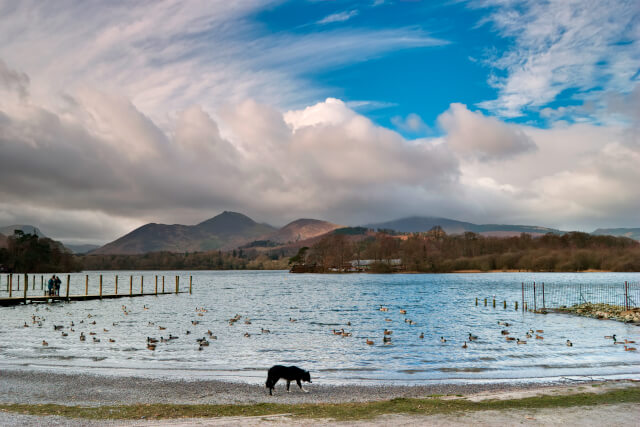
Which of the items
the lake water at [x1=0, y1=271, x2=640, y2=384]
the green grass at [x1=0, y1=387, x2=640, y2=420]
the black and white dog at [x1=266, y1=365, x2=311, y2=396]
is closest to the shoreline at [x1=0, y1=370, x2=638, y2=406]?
the black and white dog at [x1=266, y1=365, x2=311, y2=396]

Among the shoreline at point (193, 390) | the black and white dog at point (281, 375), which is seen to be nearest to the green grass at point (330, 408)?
the shoreline at point (193, 390)

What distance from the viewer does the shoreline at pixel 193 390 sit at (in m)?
17.2

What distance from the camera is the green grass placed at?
14.0 m

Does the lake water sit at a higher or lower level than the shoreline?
lower

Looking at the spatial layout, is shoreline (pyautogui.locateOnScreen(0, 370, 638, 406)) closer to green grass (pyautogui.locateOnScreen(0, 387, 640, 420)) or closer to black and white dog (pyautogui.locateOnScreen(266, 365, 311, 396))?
black and white dog (pyautogui.locateOnScreen(266, 365, 311, 396))

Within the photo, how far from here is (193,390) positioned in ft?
63.1

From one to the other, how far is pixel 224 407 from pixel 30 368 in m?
14.4

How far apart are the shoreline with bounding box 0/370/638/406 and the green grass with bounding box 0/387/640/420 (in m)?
1.39

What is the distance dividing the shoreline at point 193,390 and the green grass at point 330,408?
1392 millimetres

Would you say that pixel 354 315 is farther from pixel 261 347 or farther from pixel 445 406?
pixel 445 406

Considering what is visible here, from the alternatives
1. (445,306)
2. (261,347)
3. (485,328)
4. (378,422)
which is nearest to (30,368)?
(261,347)

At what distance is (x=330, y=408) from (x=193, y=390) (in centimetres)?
675

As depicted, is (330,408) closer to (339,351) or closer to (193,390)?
(193,390)

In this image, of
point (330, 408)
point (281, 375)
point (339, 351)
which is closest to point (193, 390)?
point (281, 375)
